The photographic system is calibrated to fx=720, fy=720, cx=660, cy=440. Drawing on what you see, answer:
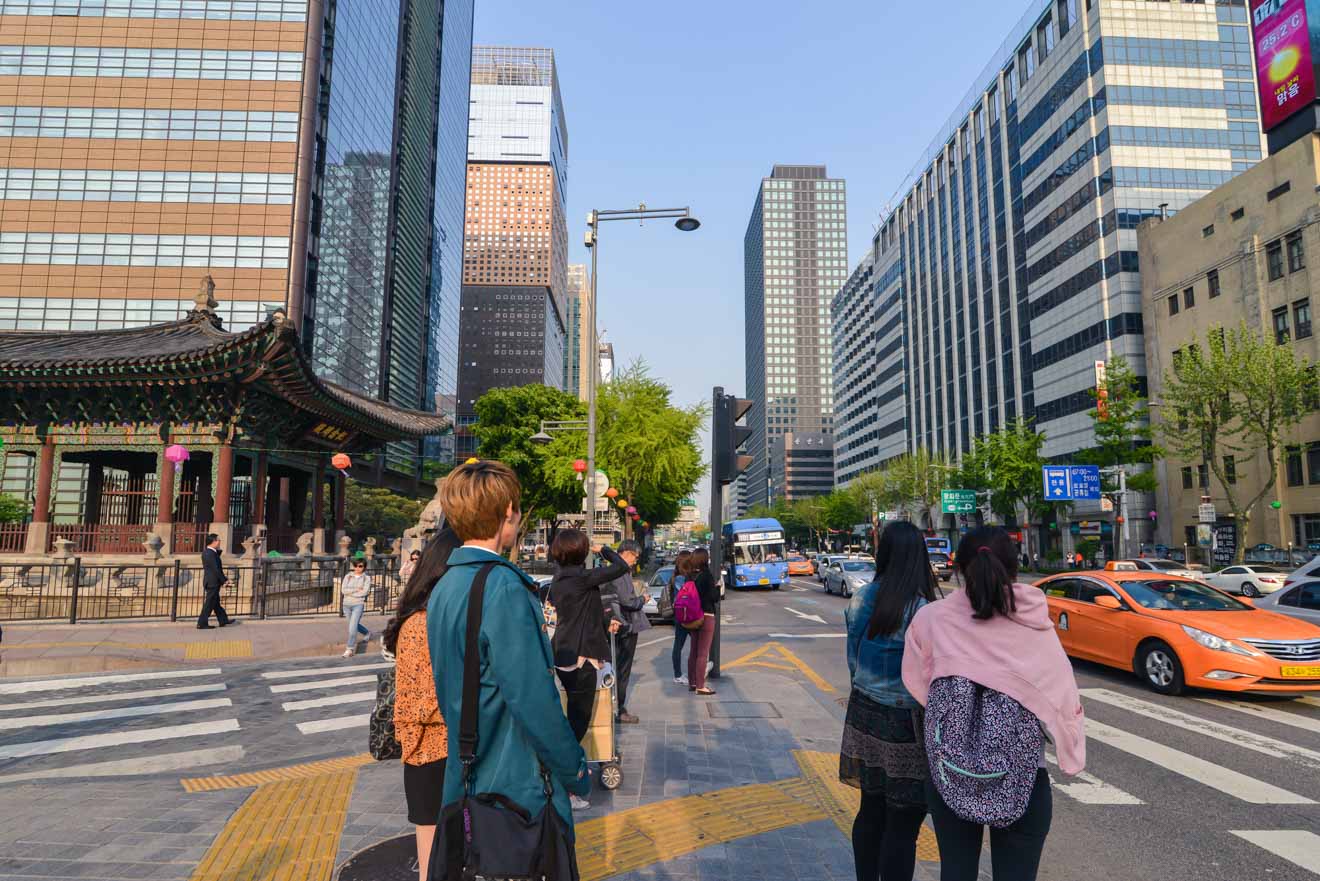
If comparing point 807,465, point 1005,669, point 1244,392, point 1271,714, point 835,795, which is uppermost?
point 807,465

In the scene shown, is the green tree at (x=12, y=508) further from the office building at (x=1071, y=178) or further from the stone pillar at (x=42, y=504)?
the office building at (x=1071, y=178)

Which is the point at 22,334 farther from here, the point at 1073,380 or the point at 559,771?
the point at 1073,380

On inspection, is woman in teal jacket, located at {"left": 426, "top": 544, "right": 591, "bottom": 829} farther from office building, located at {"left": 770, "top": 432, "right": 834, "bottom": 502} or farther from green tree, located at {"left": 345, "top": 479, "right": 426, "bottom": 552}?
office building, located at {"left": 770, "top": 432, "right": 834, "bottom": 502}

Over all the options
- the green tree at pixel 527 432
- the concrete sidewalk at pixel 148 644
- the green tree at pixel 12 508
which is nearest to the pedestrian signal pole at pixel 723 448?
the concrete sidewalk at pixel 148 644

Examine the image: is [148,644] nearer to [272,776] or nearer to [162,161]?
[272,776]

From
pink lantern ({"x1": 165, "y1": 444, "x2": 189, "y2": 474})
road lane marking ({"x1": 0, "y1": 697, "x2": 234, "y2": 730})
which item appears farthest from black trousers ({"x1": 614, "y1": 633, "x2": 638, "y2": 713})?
pink lantern ({"x1": 165, "y1": 444, "x2": 189, "y2": 474})

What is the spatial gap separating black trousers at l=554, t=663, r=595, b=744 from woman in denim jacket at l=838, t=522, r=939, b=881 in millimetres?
2100

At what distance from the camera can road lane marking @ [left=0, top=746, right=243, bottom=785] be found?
5.82 meters

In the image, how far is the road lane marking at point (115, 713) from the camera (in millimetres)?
7641

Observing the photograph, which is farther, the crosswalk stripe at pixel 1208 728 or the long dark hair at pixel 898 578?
the crosswalk stripe at pixel 1208 728

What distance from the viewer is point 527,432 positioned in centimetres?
5109

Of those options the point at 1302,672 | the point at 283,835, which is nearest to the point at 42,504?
the point at 283,835

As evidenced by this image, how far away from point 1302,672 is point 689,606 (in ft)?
22.1

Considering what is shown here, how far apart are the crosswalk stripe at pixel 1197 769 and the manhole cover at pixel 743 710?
123 inches
